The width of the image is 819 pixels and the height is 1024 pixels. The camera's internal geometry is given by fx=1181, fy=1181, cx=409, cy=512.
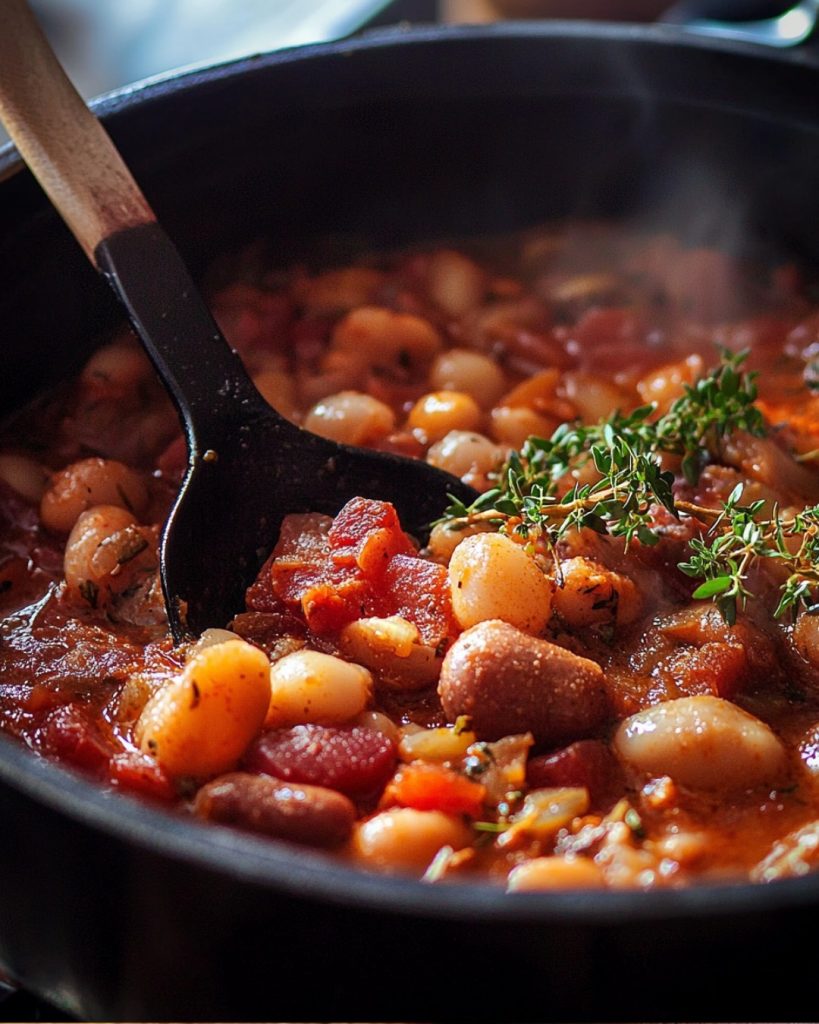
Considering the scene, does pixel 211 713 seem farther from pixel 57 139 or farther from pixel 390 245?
pixel 390 245

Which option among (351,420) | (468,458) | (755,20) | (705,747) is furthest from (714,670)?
(755,20)

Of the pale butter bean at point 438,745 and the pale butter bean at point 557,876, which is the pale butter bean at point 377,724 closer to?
the pale butter bean at point 438,745

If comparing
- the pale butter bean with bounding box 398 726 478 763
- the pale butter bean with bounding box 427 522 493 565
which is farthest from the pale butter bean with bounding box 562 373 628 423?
the pale butter bean with bounding box 398 726 478 763

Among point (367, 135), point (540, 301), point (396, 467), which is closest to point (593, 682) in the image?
point (396, 467)

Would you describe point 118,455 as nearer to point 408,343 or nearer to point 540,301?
point 408,343

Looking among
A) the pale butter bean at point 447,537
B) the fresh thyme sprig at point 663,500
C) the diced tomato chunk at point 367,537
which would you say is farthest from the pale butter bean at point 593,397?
the diced tomato chunk at point 367,537
